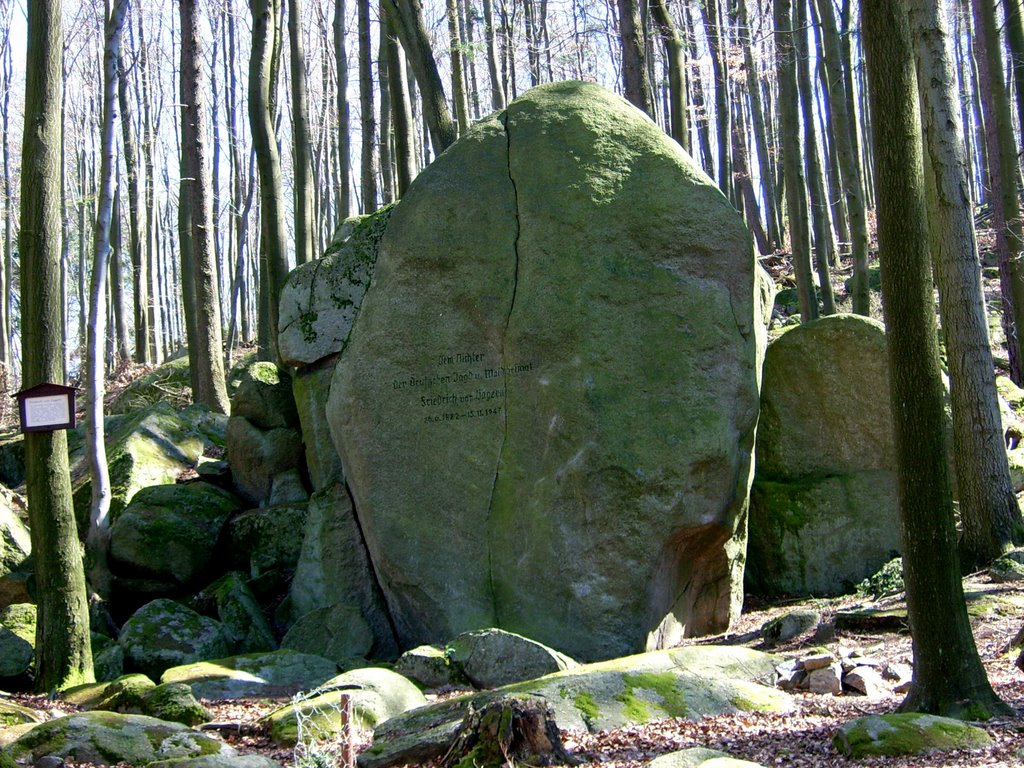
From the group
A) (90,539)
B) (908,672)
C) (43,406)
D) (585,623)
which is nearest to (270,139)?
(90,539)

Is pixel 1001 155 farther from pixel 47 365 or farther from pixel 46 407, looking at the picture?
pixel 46 407

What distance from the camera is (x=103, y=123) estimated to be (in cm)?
1021

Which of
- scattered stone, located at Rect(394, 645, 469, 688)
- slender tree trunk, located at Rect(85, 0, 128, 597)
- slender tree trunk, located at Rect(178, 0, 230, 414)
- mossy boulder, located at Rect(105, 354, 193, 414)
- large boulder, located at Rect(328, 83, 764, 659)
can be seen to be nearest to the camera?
scattered stone, located at Rect(394, 645, 469, 688)

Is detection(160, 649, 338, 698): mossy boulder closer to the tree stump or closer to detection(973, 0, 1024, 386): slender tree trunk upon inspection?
the tree stump

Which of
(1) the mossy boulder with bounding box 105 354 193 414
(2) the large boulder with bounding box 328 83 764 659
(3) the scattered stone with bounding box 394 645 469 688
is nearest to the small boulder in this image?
(3) the scattered stone with bounding box 394 645 469 688

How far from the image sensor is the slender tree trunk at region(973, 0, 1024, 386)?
13688mm

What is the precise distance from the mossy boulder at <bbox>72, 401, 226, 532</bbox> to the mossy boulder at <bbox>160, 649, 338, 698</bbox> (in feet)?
13.4

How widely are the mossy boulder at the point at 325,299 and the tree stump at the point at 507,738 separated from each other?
616 cm

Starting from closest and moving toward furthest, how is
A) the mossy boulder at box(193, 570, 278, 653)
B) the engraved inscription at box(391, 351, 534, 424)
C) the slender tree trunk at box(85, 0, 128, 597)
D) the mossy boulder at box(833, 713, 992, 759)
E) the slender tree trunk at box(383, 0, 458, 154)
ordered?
1. the mossy boulder at box(833, 713, 992, 759)
2. the engraved inscription at box(391, 351, 534, 424)
3. the mossy boulder at box(193, 570, 278, 653)
4. the slender tree trunk at box(85, 0, 128, 597)
5. the slender tree trunk at box(383, 0, 458, 154)

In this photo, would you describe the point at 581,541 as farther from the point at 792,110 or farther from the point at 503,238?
the point at 792,110

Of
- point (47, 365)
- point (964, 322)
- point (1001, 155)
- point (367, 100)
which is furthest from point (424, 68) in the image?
point (1001, 155)

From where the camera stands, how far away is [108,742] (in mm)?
5383

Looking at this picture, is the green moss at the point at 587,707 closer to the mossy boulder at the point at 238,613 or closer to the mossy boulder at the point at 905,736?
the mossy boulder at the point at 905,736

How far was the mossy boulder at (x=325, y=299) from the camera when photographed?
1041cm
